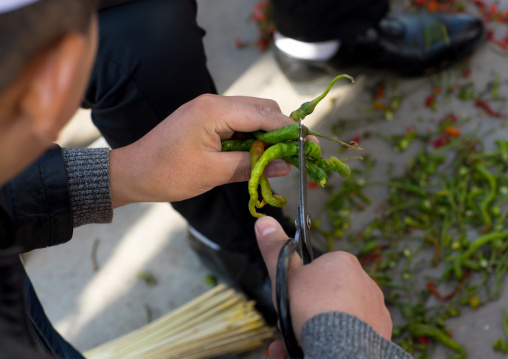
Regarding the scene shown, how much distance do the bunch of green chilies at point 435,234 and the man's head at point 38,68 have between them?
1.88m

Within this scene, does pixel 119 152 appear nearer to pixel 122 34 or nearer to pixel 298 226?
pixel 122 34

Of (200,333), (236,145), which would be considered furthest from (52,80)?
(200,333)

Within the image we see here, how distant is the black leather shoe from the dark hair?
7.93ft

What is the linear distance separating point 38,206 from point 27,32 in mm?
978

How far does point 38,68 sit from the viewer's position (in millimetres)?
801

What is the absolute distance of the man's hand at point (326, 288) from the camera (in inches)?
47.0

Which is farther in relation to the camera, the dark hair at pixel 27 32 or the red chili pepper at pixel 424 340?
the red chili pepper at pixel 424 340

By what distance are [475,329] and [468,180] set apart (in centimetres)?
74

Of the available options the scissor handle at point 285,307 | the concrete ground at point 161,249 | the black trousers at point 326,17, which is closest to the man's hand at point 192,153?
the scissor handle at point 285,307

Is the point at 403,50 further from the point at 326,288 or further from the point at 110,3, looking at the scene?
the point at 326,288

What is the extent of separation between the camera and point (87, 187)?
174 cm

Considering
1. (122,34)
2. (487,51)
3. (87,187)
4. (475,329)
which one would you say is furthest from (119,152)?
(487,51)

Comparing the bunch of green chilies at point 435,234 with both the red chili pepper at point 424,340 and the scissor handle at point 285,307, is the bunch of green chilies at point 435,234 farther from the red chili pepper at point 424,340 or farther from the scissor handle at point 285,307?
the scissor handle at point 285,307

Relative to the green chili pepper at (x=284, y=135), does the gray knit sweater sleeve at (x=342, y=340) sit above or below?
below
